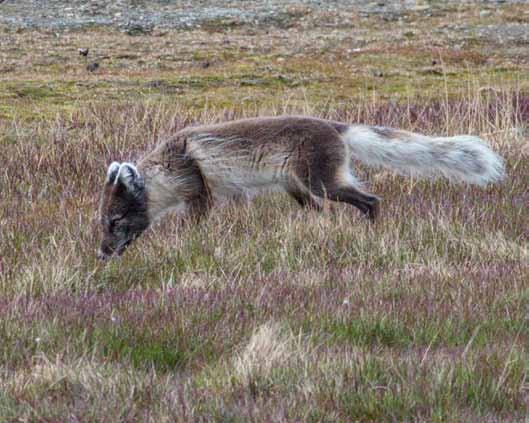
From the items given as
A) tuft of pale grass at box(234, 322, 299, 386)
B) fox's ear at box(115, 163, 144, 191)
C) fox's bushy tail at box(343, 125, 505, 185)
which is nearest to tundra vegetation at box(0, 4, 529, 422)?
tuft of pale grass at box(234, 322, 299, 386)

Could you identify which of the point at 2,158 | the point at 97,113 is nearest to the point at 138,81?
the point at 97,113

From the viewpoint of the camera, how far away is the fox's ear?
7.31 m

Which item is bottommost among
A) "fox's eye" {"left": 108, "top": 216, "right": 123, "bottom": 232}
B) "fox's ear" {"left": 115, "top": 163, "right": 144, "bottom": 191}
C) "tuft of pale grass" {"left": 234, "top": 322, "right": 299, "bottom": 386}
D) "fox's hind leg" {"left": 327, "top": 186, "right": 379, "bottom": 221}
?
"fox's eye" {"left": 108, "top": 216, "right": 123, "bottom": 232}

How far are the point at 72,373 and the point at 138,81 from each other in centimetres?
1800

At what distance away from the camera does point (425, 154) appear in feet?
25.1

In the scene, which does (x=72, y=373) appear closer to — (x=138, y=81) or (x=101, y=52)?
(x=138, y=81)

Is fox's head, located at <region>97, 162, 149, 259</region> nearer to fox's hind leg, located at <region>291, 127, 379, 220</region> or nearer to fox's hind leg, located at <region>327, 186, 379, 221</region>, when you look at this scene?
fox's hind leg, located at <region>291, 127, 379, 220</region>

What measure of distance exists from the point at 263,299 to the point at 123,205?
2802 mm

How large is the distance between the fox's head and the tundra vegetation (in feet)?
0.45

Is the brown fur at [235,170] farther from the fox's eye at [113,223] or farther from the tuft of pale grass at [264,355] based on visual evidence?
the tuft of pale grass at [264,355]

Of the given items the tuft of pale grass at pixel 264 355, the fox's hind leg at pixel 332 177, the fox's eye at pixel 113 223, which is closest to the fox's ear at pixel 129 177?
the fox's eye at pixel 113 223

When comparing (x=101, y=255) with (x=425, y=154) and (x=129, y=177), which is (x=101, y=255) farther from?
(x=425, y=154)

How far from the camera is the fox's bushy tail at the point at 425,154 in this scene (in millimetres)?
7561

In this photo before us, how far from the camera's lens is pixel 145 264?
5.92 metres
